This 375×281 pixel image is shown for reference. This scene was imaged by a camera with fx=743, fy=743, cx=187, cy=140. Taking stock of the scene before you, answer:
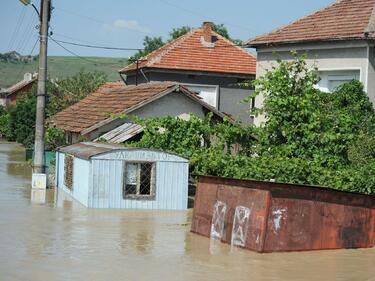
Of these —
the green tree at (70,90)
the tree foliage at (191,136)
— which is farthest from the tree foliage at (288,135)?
the green tree at (70,90)

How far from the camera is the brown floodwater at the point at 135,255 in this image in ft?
39.4

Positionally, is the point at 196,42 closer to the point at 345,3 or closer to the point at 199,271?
the point at 345,3

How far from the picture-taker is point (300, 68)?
24.7 meters

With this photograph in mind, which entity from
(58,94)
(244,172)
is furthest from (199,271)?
(58,94)

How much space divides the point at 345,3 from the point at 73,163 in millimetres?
12160

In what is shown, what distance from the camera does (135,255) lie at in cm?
1368

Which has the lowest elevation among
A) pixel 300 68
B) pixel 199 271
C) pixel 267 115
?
pixel 199 271

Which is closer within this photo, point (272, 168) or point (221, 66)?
point (272, 168)

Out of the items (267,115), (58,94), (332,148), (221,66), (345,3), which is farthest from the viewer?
(58,94)

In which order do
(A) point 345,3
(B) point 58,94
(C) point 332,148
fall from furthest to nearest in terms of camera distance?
(B) point 58,94 → (A) point 345,3 → (C) point 332,148

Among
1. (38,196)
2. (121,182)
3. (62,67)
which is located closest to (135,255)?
(121,182)

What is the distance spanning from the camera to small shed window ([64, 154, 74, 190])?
24.0 meters

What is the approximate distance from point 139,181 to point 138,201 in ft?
1.88

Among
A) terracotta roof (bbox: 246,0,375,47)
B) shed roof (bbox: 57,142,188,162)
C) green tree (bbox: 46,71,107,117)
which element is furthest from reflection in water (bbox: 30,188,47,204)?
green tree (bbox: 46,71,107,117)
